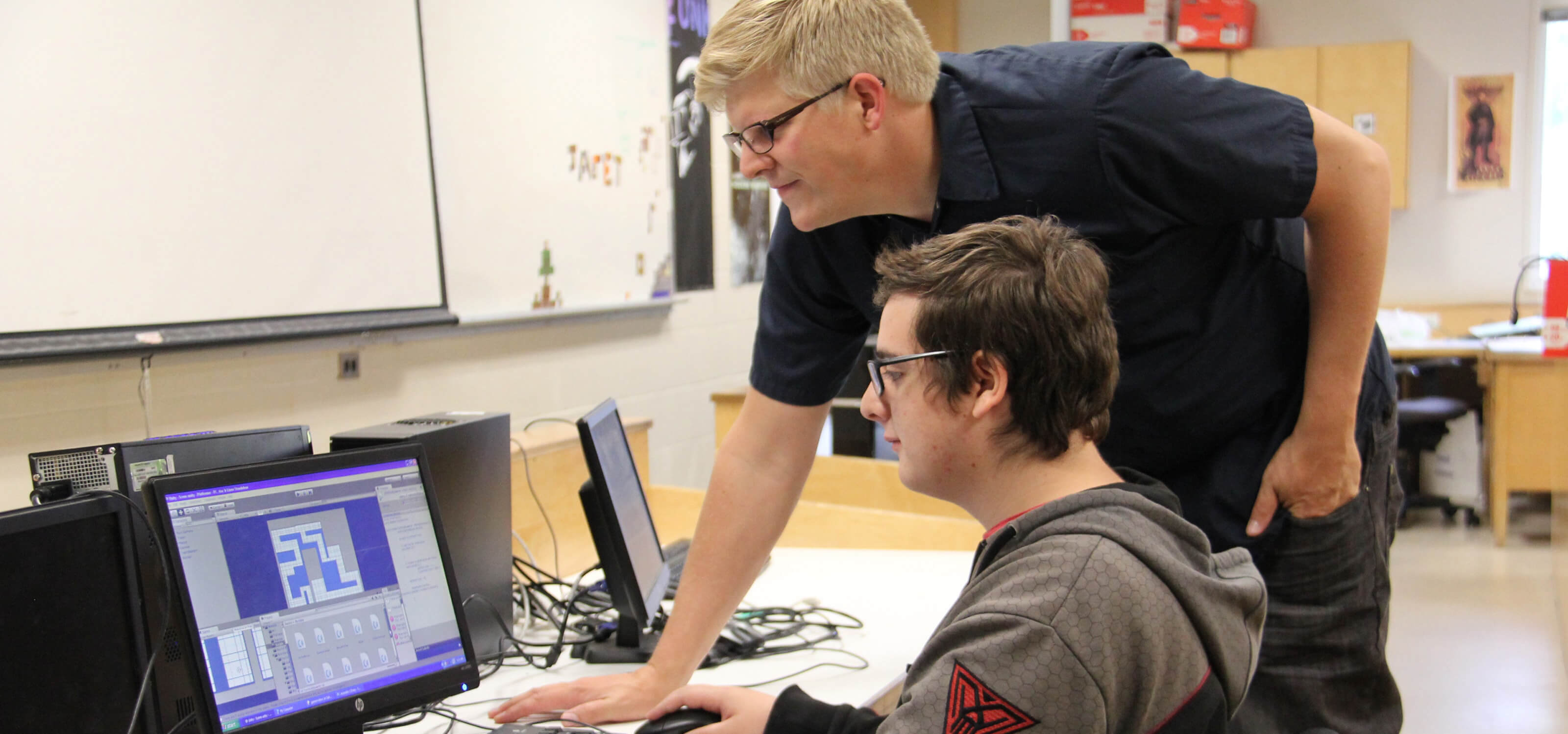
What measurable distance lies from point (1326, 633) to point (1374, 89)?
5.37m

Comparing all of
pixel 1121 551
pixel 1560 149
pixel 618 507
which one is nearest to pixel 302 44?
pixel 618 507

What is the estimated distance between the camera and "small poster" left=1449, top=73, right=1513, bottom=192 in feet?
19.5

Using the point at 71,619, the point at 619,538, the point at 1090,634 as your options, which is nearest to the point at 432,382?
the point at 619,538

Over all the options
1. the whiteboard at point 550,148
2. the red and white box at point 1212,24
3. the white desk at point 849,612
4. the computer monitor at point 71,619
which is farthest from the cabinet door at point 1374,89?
the computer monitor at point 71,619

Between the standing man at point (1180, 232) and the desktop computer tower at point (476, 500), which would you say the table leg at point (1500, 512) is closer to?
Result: the standing man at point (1180, 232)

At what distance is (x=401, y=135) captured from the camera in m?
2.85

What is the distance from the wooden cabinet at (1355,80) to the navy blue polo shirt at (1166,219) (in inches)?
193

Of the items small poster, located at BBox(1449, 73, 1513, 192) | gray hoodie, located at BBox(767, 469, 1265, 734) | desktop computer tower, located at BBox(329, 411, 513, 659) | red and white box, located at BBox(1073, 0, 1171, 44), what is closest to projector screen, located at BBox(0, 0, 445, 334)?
desktop computer tower, located at BBox(329, 411, 513, 659)

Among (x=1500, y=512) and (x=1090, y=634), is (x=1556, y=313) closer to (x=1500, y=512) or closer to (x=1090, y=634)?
(x=1500, y=512)

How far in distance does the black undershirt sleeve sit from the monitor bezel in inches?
22.3

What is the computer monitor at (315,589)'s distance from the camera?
1.09 metres

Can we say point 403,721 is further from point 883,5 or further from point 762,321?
point 883,5

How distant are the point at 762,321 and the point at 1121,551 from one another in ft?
2.44

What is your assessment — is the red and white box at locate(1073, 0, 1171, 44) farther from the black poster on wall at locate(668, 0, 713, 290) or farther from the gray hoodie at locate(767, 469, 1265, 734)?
the gray hoodie at locate(767, 469, 1265, 734)
